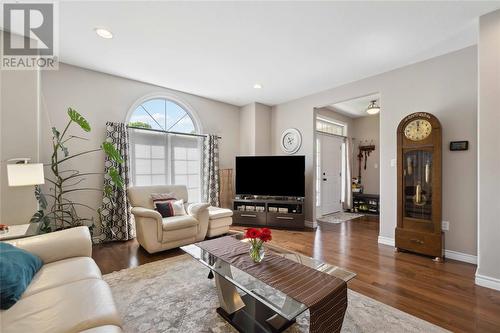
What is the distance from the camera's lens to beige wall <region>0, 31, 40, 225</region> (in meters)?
2.43

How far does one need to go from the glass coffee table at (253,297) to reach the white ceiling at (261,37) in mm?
2316

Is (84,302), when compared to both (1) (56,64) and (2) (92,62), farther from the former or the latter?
(1) (56,64)

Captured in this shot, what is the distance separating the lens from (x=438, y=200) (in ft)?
9.23

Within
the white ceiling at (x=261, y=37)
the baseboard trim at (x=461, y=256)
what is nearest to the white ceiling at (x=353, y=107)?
the white ceiling at (x=261, y=37)

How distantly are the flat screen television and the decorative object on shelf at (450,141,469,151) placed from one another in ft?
7.03

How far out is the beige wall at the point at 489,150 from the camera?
2.13 meters

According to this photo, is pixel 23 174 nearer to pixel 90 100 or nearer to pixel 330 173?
pixel 90 100

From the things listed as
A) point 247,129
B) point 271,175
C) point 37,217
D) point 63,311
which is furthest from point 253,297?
point 247,129

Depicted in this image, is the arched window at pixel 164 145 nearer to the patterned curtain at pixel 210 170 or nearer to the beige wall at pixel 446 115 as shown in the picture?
the patterned curtain at pixel 210 170

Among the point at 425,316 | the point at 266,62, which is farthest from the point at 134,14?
the point at 425,316

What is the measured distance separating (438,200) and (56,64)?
552 cm

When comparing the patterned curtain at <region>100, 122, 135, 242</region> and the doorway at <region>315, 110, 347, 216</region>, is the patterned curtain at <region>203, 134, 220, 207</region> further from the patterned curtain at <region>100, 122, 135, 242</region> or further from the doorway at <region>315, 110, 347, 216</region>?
the doorway at <region>315, 110, 347, 216</region>

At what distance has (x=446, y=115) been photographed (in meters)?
2.88

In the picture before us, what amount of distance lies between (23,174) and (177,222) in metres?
1.66
